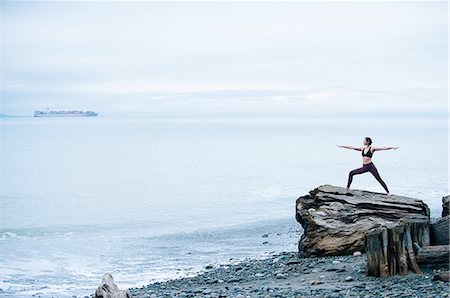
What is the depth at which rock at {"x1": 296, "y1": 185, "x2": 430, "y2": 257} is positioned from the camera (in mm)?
20688

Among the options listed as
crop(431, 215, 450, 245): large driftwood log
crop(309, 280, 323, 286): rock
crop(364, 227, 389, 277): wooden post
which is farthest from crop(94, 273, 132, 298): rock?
crop(431, 215, 450, 245): large driftwood log

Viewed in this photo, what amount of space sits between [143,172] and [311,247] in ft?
166

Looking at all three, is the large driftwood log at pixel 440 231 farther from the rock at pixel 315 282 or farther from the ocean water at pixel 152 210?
the ocean water at pixel 152 210

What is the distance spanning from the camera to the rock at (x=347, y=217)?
20.7 metres

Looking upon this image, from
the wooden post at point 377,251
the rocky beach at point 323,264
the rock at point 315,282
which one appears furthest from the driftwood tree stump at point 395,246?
the rock at point 315,282

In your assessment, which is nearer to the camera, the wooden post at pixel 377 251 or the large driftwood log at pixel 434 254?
the wooden post at pixel 377 251

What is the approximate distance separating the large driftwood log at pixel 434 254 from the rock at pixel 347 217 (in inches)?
170

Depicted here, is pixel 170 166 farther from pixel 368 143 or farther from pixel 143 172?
pixel 368 143

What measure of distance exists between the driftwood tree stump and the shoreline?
0.77 feet

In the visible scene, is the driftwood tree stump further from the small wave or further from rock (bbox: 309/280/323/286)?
the small wave

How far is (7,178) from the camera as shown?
212 ft

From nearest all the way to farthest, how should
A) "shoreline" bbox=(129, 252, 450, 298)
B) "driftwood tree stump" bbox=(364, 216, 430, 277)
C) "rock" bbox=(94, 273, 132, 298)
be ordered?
"rock" bbox=(94, 273, 132, 298)
"shoreline" bbox=(129, 252, 450, 298)
"driftwood tree stump" bbox=(364, 216, 430, 277)

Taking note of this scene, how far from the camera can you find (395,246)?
1586 centimetres

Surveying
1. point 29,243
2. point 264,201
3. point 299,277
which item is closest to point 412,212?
point 299,277
